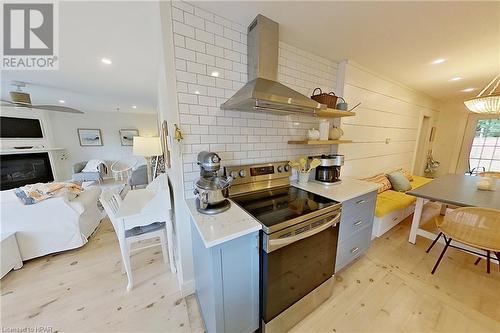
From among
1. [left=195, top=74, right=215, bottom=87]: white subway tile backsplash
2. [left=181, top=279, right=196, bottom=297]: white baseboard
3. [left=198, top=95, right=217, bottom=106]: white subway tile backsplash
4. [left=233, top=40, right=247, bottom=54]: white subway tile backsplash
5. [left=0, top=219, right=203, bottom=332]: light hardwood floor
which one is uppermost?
[left=233, top=40, right=247, bottom=54]: white subway tile backsplash

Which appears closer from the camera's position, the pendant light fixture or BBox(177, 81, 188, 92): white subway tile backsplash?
BBox(177, 81, 188, 92): white subway tile backsplash

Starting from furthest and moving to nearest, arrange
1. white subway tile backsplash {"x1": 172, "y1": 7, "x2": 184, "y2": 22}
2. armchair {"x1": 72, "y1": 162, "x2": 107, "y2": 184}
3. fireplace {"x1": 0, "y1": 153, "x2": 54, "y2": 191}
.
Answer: armchair {"x1": 72, "y1": 162, "x2": 107, "y2": 184}
fireplace {"x1": 0, "y1": 153, "x2": 54, "y2": 191}
white subway tile backsplash {"x1": 172, "y1": 7, "x2": 184, "y2": 22}

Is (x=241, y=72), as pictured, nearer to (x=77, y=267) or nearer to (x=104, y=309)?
(x=104, y=309)

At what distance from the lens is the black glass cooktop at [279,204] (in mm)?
1151

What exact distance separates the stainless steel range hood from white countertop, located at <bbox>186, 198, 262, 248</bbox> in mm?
762

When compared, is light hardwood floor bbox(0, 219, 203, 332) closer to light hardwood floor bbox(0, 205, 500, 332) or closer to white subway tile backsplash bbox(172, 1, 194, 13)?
light hardwood floor bbox(0, 205, 500, 332)

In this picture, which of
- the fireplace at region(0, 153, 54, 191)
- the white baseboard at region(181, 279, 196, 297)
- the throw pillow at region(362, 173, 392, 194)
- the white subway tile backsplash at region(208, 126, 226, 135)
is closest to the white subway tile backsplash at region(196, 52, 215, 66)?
the white subway tile backsplash at region(208, 126, 226, 135)

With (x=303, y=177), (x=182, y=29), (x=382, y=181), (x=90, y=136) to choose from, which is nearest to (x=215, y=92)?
(x=182, y=29)

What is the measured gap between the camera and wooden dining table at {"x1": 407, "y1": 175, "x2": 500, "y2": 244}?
5.66 feet

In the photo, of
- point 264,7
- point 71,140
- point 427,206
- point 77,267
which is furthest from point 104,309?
point 71,140

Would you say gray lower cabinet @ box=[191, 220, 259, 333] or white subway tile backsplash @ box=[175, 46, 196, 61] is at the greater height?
white subway tile backsplash @ box=[175, 46, 196, 61]

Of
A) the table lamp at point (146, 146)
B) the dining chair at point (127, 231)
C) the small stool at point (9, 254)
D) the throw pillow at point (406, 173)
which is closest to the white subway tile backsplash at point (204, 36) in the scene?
the dining chair at point (127, 231)

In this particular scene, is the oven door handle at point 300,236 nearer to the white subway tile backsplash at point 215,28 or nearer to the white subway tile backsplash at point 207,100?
the white subway tile backsplash at point 207,100

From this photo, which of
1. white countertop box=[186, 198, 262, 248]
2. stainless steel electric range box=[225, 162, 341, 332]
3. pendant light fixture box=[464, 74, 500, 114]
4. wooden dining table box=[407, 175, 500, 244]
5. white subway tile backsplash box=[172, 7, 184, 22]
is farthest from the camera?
pendant light fixture box=[464, 74, 500, 114]
